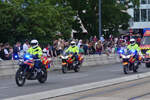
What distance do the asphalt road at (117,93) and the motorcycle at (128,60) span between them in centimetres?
533

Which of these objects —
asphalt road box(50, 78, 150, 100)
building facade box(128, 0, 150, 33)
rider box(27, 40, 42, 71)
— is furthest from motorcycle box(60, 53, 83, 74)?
building facade box(128, 0, 150, 33)

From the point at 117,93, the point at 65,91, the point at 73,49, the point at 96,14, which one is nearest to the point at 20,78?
the point at 65,91

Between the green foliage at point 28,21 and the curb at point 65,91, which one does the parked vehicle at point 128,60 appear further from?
the green foliage at point 28,21

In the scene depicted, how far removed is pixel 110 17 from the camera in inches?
2227

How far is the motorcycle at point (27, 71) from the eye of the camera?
16438 millimetres

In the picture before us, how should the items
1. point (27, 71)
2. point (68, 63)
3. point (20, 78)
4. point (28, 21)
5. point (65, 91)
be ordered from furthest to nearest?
point (28, 21) < point (68, 63) < point (27, 71) < point (20, 78) < point (65, 91)

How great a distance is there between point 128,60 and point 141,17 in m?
62.8

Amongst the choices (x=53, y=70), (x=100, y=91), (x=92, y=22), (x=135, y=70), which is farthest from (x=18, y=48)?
(x=92, y=22)

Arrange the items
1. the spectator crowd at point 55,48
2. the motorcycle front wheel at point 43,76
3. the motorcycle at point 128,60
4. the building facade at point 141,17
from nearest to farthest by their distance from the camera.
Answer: the motorcycle front wheel at point 43,76 < the motorcycle at point 128,60 < the spectator crowd at point 55,48 < the building facade at point 141,17

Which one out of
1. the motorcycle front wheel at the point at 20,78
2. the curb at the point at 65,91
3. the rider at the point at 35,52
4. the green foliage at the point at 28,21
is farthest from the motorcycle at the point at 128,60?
the green foliage at the point at 28,21

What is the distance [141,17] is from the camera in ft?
274

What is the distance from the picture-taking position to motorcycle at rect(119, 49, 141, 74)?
21688 millimetres

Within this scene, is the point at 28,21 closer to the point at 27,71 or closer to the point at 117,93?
the point at 27,71

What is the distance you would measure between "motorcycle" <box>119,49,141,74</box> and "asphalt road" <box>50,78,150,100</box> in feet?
17.5
